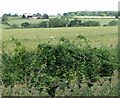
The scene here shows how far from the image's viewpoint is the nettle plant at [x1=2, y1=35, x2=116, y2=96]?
223 inches

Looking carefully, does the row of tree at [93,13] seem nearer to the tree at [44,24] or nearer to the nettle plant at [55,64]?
the tree at [44,24]

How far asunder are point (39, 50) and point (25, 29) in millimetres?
4158

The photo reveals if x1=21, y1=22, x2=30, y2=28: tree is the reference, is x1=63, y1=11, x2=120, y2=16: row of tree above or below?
above

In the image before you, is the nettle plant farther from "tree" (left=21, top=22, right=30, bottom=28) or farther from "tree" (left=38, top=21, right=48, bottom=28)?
"tree" (left=38, top=21, right=48, bottom=28)

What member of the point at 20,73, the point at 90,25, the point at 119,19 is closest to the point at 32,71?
the point at 20,73

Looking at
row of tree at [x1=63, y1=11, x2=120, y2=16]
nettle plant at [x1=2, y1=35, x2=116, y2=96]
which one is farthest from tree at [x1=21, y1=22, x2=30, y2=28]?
nettle plant at [x1=2, y1=35, x2=116, y2=96]

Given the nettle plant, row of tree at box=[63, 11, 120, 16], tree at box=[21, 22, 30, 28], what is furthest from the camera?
tree at box=[21, 22, 30, 28]

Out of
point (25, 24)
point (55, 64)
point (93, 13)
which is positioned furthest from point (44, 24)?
point (55, 64)

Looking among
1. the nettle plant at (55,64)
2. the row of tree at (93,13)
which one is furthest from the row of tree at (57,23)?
the nettle plant at (55,64)

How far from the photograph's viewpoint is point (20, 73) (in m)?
5.77

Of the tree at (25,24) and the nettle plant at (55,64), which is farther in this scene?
the tree at (25,24)

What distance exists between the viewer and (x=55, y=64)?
6.04m

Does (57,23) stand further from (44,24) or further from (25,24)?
(25,24)

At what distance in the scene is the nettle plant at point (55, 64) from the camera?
5.67 m
